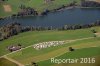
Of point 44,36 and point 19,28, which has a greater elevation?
point 19,28

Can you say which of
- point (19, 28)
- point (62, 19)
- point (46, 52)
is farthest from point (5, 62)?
point (62, 19)

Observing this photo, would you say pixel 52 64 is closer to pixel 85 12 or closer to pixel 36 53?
pixel 36 53

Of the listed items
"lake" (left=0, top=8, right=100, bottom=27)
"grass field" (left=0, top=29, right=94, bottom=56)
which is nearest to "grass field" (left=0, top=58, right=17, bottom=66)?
"grass field" (left=0, top=29, right=94, bottom=56)

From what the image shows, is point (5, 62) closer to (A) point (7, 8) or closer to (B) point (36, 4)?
(A) point (7, 8)

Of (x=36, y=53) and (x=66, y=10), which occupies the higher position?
(x=66, y=10)

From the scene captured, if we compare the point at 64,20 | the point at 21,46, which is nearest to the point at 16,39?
the point at 21,46

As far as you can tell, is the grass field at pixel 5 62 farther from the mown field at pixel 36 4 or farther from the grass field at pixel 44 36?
the mown field at pixel 36 4
